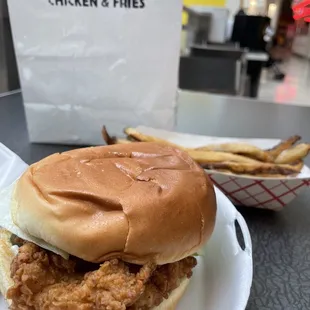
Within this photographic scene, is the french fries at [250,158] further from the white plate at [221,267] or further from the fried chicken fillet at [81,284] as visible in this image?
the fried chicken fillet at [81,284]

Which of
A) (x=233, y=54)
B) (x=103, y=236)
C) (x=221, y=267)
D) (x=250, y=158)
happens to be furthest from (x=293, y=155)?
(x=233, y=54)

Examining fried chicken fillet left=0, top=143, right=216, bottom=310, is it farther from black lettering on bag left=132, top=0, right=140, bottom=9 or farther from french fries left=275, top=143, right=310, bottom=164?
black lettering on bag left=132, top=0, right=140, bottom=9

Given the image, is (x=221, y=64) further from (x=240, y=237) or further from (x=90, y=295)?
(x=90, y=295)

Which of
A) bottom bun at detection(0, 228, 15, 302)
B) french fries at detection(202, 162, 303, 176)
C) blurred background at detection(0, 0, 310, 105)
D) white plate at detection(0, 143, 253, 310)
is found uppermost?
french fries at detection(202, 162, 303, 176)

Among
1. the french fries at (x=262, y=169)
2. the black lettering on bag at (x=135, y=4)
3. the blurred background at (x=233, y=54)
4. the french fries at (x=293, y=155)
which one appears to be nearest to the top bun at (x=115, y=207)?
the french fries at (x=262, y=169)

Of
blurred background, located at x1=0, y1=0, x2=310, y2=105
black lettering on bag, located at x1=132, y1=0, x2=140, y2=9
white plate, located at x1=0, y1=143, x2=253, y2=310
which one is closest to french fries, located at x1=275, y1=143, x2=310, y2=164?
white plate, located at x1=0, y1=143, x2=253, y2=310

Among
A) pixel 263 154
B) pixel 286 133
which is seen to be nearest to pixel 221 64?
pixel 286 133
